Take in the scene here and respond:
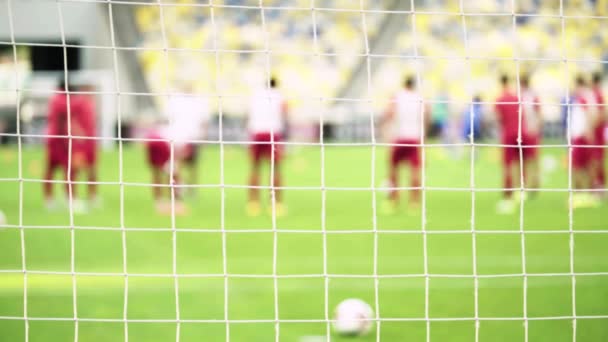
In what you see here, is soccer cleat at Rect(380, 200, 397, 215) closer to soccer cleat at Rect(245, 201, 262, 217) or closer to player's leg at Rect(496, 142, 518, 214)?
player's leg at Rect(496, 142, 518, 214)

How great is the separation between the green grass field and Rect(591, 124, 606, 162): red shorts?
78 cm

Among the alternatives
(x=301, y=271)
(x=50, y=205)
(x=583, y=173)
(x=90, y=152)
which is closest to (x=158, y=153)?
(x=90, y=152)

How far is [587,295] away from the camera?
6.30m

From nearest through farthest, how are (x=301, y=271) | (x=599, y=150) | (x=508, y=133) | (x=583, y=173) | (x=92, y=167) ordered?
(x=301, y=271)
(x=92, y=167)
(x=508, y=133)
(x=599, y=150)
(x=583, y=173)

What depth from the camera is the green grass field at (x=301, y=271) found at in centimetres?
543

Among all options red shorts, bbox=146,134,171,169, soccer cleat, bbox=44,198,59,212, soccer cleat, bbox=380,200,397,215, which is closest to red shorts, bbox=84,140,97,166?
soccer cleat, bbox=44,198,59,212

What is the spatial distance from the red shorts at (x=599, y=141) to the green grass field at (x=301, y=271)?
2.55 ft

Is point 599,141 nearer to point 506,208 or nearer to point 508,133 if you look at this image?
point 508,133

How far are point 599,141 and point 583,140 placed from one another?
2.55 ft

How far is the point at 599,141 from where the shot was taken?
42.9 ft

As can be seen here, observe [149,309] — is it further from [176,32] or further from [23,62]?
[23,62]

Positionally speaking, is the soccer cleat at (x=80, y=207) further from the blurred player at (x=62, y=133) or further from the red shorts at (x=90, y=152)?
the red shorts at (x=90, y=152)

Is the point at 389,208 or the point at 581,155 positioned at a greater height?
the point at 581,155

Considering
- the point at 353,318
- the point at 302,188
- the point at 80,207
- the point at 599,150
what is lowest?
the point at 353,318
